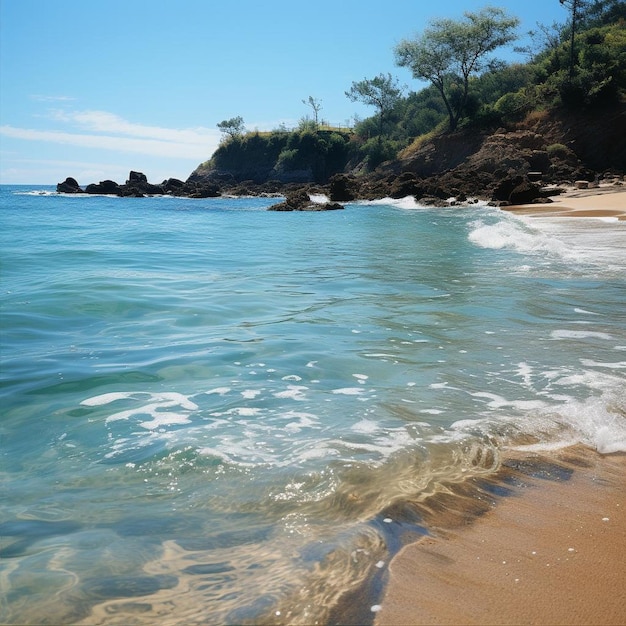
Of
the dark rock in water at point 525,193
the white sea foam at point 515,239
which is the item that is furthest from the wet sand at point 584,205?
the white sea foam at point 515,239

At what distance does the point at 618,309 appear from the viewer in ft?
22.5

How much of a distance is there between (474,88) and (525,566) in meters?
58.5

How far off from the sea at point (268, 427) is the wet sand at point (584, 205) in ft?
40.3

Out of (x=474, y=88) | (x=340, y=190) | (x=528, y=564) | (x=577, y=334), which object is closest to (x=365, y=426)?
(x=528, y=564)

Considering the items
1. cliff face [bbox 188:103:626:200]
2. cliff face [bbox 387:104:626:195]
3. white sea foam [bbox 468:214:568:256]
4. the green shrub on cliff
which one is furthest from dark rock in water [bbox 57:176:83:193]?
white sea foam [bbox 468:214:568:256]

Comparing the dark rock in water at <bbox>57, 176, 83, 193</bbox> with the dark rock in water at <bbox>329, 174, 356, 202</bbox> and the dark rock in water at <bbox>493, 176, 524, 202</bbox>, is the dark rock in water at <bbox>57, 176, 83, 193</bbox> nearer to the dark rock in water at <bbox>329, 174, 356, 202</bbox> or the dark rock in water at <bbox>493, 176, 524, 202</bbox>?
the dark rock in water at <bbox>329, 174, 356, 202</bbox>

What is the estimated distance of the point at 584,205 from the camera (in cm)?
2330

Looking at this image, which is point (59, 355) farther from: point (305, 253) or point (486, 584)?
point (305, 253)

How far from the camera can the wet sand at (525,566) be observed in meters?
→ 1.95

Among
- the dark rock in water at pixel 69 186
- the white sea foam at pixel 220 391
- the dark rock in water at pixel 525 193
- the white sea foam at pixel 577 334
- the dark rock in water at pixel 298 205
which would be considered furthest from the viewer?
the dark rock in water at pixel 69 186

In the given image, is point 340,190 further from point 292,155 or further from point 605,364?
point 605,364

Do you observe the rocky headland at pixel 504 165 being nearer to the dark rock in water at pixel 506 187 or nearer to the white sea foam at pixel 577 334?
the dark rock in water at pixel 506 187

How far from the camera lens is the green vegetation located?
43250mm

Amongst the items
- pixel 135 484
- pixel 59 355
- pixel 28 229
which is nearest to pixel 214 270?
pixel 59 355
